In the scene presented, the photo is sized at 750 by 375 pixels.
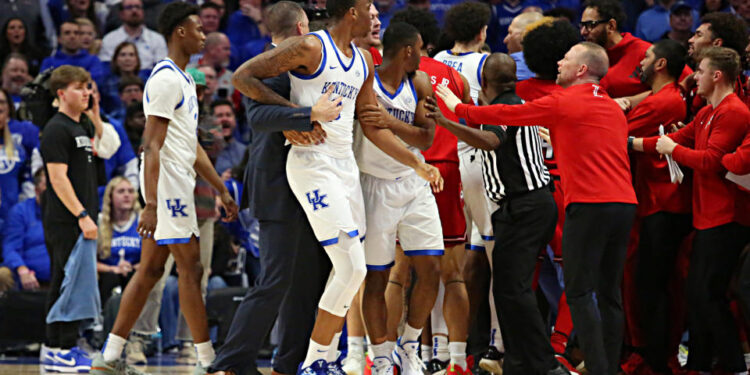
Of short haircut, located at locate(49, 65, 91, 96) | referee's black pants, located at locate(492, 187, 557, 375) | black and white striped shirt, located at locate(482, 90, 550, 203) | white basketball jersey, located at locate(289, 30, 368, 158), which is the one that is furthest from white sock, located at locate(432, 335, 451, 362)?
short haircut, located at locate(49, 65, 91, 96)

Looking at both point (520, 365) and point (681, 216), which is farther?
point (681, 216)

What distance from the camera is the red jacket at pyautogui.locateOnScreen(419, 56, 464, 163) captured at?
6.41 m

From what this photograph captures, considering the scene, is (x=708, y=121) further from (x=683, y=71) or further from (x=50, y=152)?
(x=50, y=152)

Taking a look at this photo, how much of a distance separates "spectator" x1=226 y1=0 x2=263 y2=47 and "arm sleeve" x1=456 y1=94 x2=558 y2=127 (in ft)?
22.7

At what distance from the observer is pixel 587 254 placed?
5609 mm

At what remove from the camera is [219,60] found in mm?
11078

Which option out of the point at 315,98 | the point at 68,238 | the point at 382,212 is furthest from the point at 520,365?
the point at 68,238

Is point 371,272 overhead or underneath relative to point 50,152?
underneath

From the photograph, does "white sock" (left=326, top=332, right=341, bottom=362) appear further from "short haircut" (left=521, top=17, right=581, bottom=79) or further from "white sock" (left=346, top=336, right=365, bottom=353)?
"short haircut" (left=521, top=17, right=581, bottom=79)

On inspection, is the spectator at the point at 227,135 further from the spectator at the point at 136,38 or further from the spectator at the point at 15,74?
the spectator at the point at 15,74

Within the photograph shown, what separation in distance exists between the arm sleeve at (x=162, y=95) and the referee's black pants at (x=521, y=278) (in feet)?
7.61

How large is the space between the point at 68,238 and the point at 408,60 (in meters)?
3.50

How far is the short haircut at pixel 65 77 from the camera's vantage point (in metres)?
7.42

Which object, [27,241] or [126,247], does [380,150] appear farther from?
[27,241]
